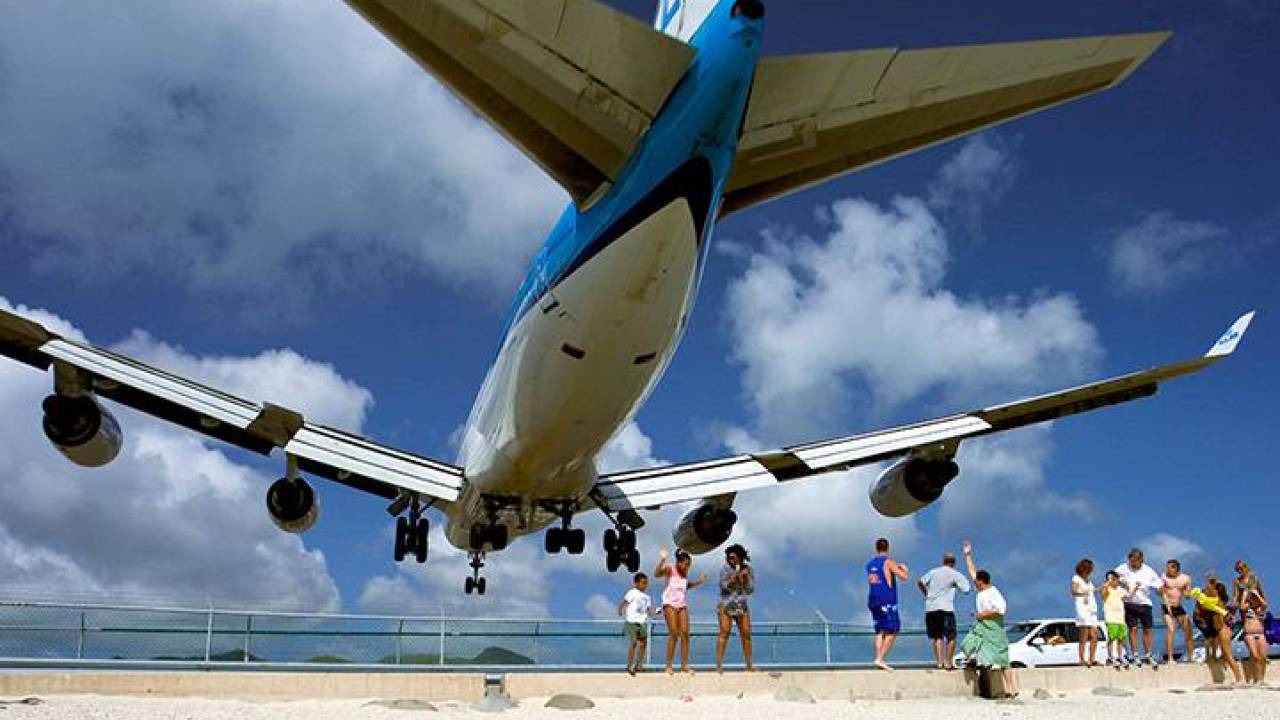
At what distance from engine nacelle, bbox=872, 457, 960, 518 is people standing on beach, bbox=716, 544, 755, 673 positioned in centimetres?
338

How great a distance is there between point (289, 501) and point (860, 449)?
7.43 metres

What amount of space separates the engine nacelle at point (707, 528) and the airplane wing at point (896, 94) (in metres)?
6.14

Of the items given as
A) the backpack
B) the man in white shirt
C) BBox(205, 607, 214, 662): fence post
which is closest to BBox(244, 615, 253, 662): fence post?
BBox(205, 607, 214, 662): fence post

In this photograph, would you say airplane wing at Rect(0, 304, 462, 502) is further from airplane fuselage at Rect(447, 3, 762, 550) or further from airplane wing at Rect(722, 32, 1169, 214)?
airplane wing at Rect(722, 32, 1169, 214)

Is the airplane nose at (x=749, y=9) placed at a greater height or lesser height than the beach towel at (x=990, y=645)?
greater

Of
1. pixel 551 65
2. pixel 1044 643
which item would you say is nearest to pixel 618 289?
pixel 551 65

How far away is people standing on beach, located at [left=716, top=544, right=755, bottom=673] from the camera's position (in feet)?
37.2

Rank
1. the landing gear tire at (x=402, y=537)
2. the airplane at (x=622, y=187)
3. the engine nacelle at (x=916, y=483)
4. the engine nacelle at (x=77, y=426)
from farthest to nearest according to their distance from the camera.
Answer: the landing gear tire at (x=402, y=537) → the engine nacelle at (x=916, y=483) → the engine nacelle at (x=77, y=426) → the airplane at (x=622, y=187)

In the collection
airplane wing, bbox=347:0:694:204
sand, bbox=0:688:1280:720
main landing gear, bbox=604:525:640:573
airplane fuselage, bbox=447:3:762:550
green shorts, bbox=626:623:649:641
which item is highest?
airplane wing, bbox=347:0:694:204

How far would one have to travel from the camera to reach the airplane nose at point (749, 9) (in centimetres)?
922

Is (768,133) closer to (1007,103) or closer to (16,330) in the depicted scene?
(1007,103)

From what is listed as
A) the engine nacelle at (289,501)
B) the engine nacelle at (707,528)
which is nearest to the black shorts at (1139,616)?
the engine nacelle at (707,528)

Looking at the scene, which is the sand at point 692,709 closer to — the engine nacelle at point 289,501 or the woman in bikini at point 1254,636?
the woman in bikini at point 1254,636

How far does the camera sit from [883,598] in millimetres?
11633
